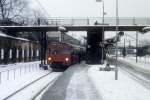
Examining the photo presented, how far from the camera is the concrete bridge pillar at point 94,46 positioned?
51.7 metres

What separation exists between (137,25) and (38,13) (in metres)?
78.0

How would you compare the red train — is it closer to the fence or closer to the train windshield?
the train windshield

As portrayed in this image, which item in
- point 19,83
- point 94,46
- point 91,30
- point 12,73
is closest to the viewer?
point 19,83

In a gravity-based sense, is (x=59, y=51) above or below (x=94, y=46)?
below

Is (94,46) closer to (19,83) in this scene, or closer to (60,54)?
(60,54)

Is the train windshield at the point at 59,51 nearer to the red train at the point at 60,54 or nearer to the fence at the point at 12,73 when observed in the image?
the red train at the point at 60,54

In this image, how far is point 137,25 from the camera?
4419 centimetres

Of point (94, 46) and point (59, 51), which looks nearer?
point (59, 51)

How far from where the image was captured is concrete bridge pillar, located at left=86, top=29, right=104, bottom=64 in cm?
5167

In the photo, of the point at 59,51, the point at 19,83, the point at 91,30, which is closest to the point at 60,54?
the point at 59,51

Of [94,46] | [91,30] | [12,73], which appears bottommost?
[12,73]

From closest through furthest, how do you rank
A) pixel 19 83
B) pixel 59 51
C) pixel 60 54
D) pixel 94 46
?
pixel 19 83 < pixel 59 51 < pixel 60 54 < pixel 94 46

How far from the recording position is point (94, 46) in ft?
174

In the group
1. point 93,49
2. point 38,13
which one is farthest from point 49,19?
point 38,13
